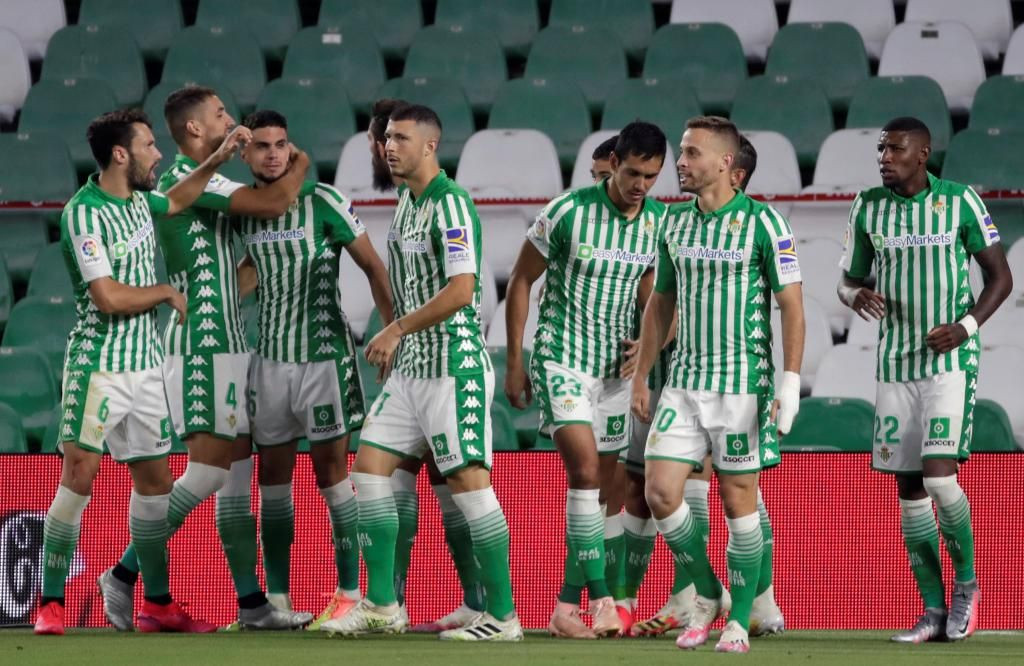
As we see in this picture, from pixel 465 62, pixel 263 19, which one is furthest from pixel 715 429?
pixel 263 19

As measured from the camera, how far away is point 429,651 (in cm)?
510

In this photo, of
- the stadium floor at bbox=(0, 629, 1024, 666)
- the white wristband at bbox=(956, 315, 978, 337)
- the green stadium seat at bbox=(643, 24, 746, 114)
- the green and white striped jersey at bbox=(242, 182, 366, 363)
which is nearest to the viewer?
the stadium floor at bbox=(0, 629, 1024, 666)

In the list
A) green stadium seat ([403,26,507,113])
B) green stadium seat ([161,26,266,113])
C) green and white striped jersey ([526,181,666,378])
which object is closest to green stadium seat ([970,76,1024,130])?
green stadium seat ([403,26,507,113])

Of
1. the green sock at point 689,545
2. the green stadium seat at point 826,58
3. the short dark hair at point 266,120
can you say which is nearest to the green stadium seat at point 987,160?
the green stadium seat at point 826,58

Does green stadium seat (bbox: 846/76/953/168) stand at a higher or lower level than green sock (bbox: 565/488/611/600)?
higher

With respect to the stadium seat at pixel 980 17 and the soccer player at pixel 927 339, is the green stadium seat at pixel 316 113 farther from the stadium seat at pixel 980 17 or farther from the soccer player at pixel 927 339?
the soccer player at pixel 927 339

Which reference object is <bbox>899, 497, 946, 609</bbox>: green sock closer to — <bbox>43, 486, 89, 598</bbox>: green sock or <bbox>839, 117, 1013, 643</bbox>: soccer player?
<bbox>839, 117, 1013, 643</bbox>: soccer player

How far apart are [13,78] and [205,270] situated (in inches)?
231

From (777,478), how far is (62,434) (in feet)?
9.91

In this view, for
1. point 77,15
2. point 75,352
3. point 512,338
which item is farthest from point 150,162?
point 77,15

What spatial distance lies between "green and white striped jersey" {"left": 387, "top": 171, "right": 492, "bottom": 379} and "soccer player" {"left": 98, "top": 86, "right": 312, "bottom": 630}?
666 mm

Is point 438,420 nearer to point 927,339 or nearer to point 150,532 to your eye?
point 150,532

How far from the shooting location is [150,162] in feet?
20.0

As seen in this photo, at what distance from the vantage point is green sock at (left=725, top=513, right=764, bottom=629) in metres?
5.41
